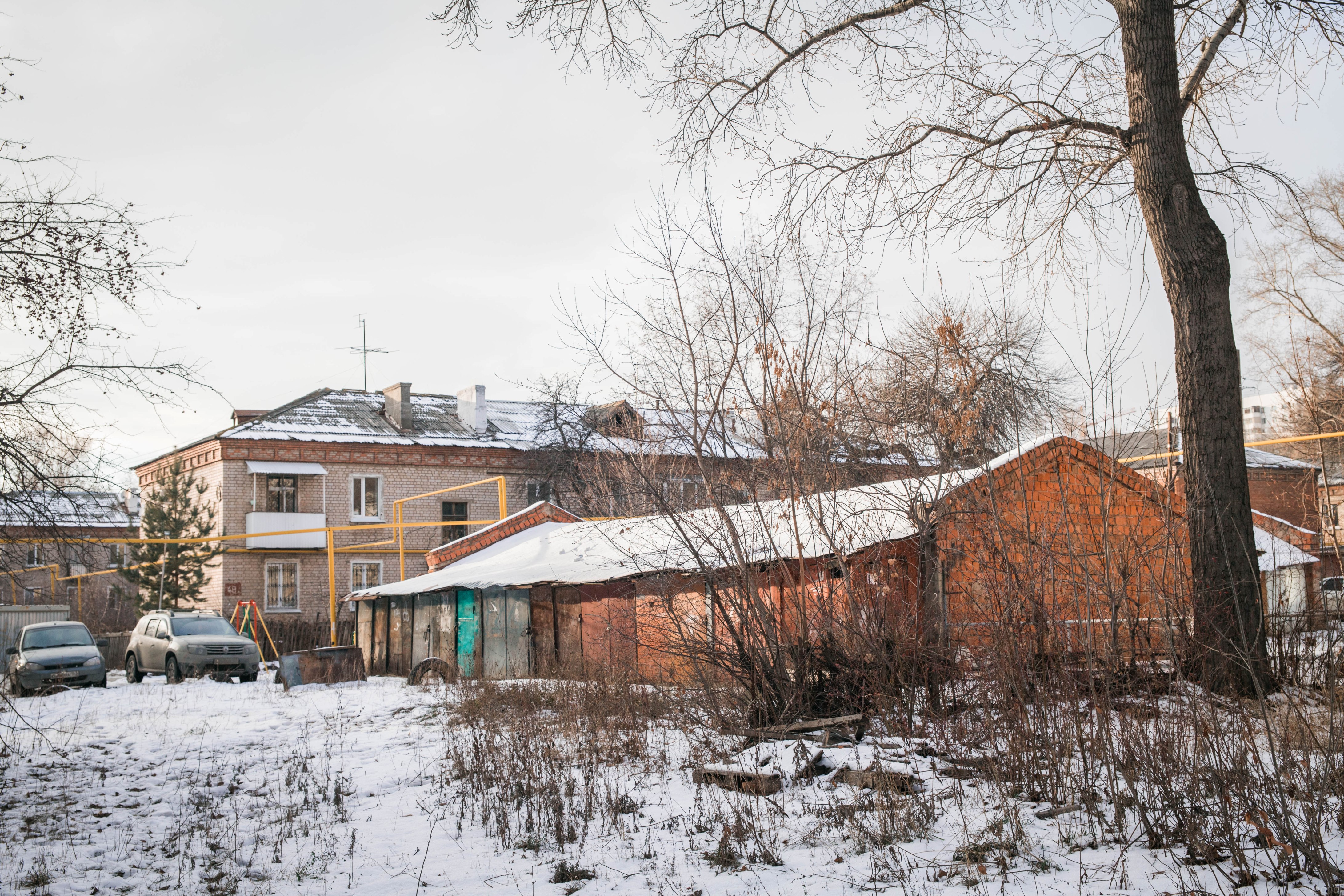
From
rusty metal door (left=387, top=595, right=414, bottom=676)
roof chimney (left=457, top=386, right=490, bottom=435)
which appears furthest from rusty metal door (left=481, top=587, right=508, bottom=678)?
roof chimney (left=457, top=386, right=490, bottom=435)

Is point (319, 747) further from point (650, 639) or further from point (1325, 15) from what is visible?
point (1325, 15)

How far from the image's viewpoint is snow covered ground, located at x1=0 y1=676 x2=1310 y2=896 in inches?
223

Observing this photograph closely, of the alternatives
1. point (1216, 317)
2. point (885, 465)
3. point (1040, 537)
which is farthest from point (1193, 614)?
point (885, 465)

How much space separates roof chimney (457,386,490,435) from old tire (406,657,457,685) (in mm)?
17492

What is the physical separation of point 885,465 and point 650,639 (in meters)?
3.47

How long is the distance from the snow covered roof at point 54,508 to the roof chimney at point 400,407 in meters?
27.4

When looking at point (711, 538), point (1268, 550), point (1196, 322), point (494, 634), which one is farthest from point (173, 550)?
point (1196, 322)

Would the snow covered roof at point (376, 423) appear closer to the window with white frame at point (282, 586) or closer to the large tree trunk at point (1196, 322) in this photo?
the window with white frame at point (282, 586)

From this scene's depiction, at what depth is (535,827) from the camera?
7230 mm

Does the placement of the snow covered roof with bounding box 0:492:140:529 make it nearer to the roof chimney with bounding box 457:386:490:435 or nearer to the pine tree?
the pine tree

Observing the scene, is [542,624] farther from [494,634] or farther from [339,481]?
[339,481]

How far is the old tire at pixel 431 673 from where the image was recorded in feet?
62.8

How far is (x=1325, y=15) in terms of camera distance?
1016cm

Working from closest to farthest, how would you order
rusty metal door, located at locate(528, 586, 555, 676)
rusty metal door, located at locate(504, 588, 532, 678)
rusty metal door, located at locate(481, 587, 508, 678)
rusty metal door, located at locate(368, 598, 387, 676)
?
rusty metal door, located at locate(528, 586, 555, 676)
rusty metal door, located at locate(504, 588, 532, 678)
rusty metal door, located at locate(481, 587, 508, 678)
rusty metal door, located at locate(368, 598, 387, 676)
